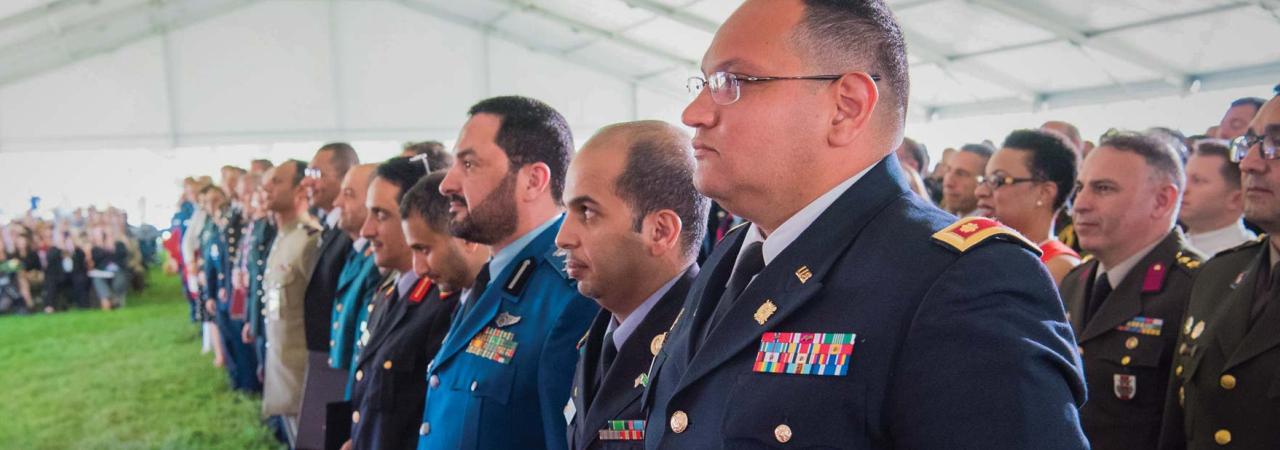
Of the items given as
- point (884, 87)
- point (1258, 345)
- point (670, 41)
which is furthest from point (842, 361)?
point (670, 41)

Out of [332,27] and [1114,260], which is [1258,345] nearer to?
[1114,260]

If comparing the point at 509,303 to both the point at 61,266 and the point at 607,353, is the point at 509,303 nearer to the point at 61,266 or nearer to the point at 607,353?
the point at 607,353

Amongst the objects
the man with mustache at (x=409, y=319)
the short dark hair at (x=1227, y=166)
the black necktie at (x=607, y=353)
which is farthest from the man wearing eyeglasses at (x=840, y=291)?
the short dark hair at (x=1227, y=166)

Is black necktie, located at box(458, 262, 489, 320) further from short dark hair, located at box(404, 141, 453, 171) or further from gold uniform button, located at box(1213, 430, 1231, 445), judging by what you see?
gold uniform button, located at box(1213, 430, 1231, 445)

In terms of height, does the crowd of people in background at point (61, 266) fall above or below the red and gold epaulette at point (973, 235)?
below

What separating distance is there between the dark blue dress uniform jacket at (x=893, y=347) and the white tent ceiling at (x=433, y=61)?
949 cm

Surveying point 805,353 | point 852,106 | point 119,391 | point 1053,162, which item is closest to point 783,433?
point 805,353

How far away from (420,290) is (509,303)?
2.62 feet

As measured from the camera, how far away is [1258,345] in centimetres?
207

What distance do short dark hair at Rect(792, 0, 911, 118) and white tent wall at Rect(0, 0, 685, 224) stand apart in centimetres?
1748

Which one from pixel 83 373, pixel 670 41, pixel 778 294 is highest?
pixel 670 41

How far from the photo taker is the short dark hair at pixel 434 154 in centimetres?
427

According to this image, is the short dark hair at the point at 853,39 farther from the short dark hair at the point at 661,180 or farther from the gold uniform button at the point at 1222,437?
the gold uniform button at the point at 1222,437

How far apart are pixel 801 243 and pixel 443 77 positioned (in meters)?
19.1
